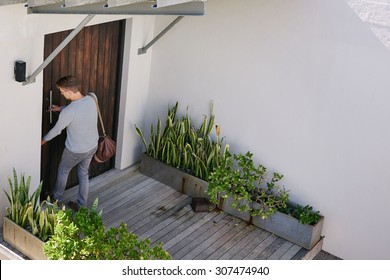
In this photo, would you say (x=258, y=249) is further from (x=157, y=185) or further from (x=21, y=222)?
(x=21, y=222)

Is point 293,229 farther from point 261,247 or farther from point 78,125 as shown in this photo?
point 78,125

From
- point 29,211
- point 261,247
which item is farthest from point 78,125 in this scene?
point 261,247

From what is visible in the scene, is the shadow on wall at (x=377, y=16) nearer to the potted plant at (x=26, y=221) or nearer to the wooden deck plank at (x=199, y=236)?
the wooden deck plank at (x=199, y=236)

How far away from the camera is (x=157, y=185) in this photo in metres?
7.97

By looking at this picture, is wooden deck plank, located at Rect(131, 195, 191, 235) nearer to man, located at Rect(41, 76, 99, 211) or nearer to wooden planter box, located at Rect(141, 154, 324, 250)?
wooden planter box, located at Rect(141, 154, 324, 250)

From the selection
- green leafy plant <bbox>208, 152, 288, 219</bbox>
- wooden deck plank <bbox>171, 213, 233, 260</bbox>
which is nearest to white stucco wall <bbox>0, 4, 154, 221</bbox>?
wooden deck plank <bbox>171, 213, 233, 260</bbox>

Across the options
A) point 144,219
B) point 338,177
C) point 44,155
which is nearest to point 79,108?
point 44,155

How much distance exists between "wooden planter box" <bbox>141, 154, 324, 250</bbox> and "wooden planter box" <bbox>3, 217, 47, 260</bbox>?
1941 mm

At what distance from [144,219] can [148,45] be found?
74.8 inches

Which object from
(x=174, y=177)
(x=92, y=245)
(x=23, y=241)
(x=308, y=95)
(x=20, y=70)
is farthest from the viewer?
(x=174, y=177)

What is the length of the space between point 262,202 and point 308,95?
1199 millimetres

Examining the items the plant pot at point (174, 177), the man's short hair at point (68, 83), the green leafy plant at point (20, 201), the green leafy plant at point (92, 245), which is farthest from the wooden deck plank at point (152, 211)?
the man's short hair at point (68, 83)

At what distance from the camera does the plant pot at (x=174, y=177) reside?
25.2 feet

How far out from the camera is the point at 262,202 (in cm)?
725
